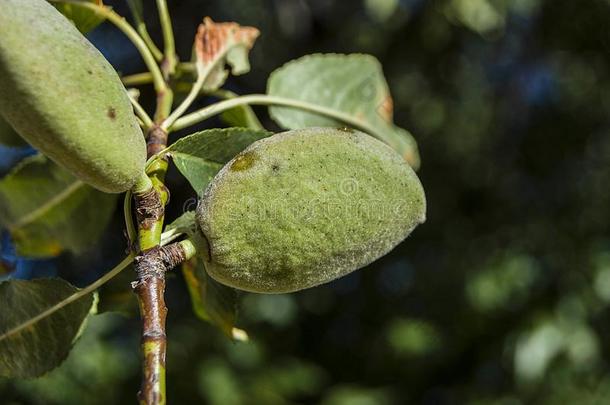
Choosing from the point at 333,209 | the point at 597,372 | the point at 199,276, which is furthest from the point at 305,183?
the point at 597,372

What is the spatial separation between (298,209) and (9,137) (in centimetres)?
51

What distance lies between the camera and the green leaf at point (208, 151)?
2.86ft

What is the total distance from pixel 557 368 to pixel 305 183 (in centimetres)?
217

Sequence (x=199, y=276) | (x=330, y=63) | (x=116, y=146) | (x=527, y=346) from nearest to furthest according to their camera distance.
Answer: (x=116, y=146) → (x=199, y=276) → (x=330, y=63) → (x=527, y=346)

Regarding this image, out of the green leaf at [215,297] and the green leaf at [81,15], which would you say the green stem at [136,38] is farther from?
the green leaf at [215,297]

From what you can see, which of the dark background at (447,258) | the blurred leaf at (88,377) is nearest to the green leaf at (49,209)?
the dark background at (447,258)

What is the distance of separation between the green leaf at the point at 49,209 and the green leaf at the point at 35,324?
26cm

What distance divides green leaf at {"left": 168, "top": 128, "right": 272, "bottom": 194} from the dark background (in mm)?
1896

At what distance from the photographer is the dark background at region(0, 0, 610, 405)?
9.37 ft

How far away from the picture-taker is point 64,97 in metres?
0.65

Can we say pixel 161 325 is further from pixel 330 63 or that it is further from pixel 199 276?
pixel 330 63

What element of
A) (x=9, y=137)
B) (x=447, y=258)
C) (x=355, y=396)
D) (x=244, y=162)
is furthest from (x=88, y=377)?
(x=244, y=162)

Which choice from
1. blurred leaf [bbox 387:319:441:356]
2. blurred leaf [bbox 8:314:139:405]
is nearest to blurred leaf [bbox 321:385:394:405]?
blurred leaf [bbox 387:319:441:356]

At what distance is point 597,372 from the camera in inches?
109
